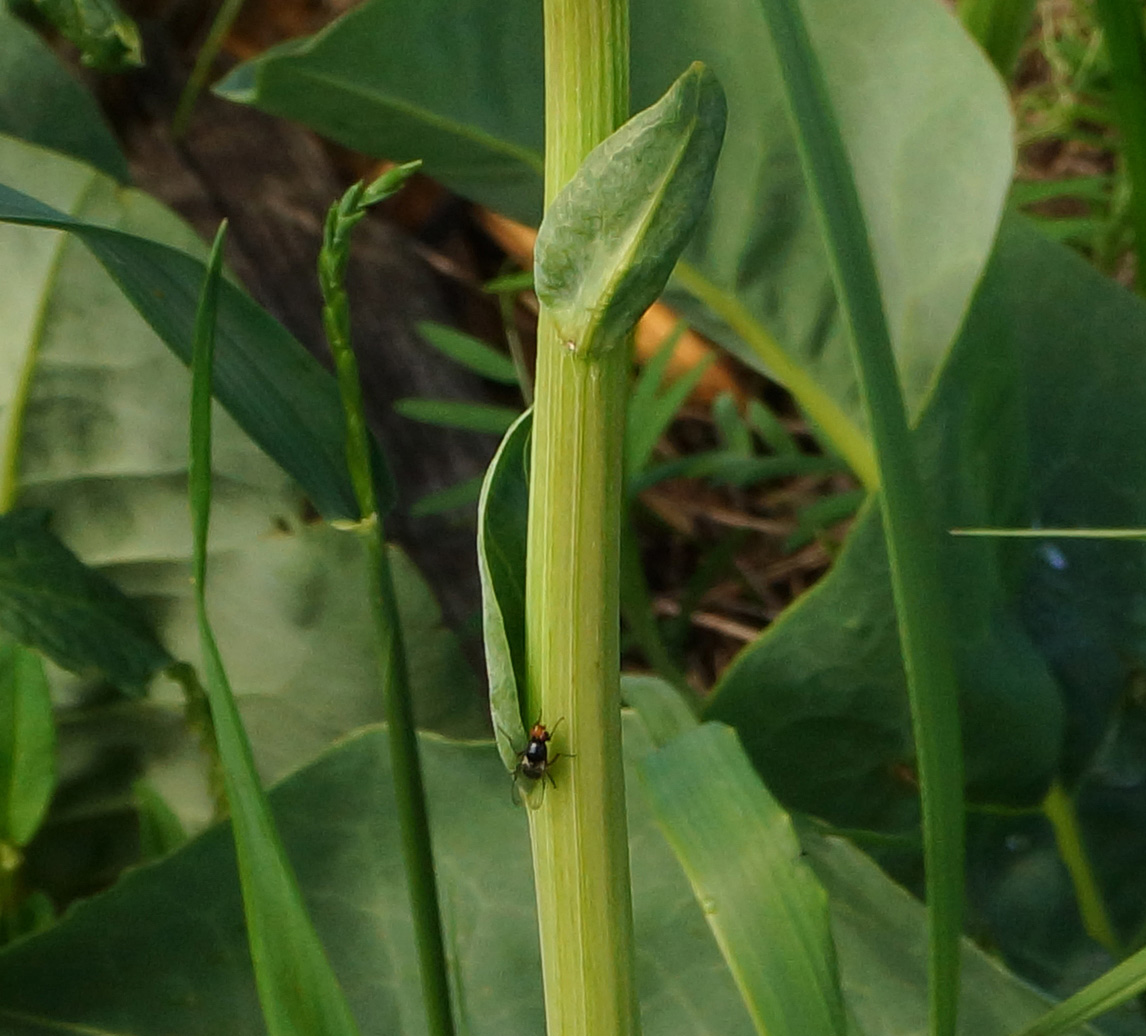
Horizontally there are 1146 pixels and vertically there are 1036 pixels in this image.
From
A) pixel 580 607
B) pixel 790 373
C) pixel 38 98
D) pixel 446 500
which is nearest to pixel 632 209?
pixel 580 607

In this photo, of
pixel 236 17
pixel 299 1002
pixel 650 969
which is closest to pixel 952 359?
pixel 650 969

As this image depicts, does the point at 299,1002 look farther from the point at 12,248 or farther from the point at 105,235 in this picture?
the point at 12,248

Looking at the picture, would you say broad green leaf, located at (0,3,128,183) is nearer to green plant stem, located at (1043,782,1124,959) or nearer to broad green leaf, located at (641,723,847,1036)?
broad green leaf, located at (641,723,847,1036)

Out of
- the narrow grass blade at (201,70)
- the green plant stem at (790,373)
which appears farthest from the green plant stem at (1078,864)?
the narrow grass blade at (201,70)

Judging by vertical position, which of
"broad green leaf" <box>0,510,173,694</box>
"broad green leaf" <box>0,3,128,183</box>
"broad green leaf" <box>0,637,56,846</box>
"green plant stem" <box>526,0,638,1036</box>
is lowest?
"broad green leaf" <box>0,637,56,846</box>

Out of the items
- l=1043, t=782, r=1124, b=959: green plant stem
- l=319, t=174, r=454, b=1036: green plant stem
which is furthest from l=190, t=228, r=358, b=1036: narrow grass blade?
l=1043, t=782, r=1124, b=959: green plant stem

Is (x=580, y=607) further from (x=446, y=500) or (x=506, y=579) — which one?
(x=446, y=500)

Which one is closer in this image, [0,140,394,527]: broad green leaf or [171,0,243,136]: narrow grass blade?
[0,140,394,527]: broad green leaf
